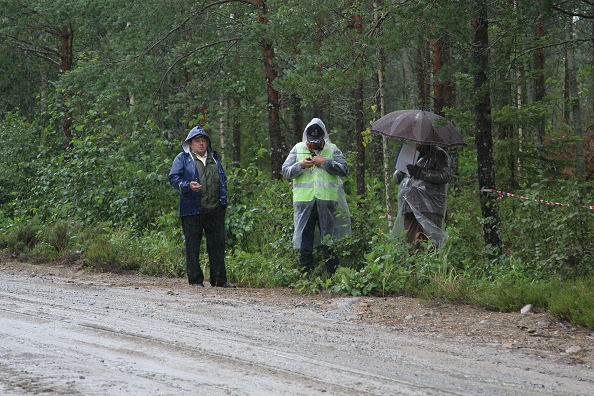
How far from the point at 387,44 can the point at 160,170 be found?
5.81 metres

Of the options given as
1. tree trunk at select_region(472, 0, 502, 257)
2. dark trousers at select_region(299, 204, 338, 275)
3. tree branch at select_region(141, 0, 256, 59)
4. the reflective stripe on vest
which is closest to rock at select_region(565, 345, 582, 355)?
tree trunk at select_region(472, 0, 502, 257)

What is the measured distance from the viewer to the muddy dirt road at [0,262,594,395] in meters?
4.16

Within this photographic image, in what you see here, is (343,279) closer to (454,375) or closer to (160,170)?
(454,375)

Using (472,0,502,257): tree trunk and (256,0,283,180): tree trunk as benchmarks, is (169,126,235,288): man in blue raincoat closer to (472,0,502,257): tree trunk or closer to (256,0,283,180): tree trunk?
(472,0,502,257): tree trunk

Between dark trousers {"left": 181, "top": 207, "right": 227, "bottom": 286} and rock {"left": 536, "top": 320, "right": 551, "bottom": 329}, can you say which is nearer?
rock {"left": 536, "top": 320, "right": 551, "bottom": 329}

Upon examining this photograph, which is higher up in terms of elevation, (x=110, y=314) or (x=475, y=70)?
(x=475, y=70)

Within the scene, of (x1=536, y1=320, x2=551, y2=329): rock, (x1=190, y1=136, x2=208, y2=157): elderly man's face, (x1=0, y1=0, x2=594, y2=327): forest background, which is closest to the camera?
(x1=536, y1=320, x2=551, y2=329): rock

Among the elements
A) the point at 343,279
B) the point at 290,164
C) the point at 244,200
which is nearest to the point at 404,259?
the point at 343,279

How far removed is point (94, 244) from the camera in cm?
1186

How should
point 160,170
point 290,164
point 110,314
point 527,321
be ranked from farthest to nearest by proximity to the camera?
point 160,170 → point 290,164 → point 110,314 → point 527,321

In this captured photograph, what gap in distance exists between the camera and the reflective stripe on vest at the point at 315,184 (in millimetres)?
8719

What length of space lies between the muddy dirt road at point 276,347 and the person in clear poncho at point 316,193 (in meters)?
1.04

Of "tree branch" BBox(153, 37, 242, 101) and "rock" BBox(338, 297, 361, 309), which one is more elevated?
"tree branch" BBox(153, 37, 242, 101)

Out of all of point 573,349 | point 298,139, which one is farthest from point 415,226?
point 298,139
